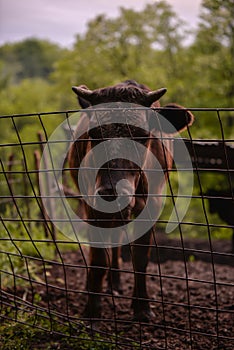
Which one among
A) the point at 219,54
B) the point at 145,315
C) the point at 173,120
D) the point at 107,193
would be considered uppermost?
the point at 219,54

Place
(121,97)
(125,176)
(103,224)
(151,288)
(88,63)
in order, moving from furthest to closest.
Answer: (88,63)
(151,288)
(103,224)
(121,97)
(125,176)

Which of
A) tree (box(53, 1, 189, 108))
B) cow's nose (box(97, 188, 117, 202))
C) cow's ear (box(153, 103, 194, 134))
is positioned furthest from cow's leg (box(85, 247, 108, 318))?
tree (box(53, 1, 189, 108))

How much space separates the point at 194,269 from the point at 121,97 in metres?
3.91

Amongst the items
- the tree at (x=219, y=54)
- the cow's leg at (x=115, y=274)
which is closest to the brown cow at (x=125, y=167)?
the cow's leg at (x=115, y=274)

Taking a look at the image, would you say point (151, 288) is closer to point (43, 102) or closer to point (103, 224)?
point (103, 224)

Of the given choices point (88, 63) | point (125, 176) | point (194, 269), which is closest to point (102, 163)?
point (125, 176)

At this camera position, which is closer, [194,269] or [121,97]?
[121,97]

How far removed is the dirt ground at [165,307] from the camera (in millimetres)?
3595

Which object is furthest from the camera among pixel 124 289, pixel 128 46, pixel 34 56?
pixel 34 56

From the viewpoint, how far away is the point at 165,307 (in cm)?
489

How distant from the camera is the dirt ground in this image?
359 centimetres

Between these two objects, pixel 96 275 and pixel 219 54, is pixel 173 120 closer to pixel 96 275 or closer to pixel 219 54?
pixel 96 275

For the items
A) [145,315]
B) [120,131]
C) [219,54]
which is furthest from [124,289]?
[219,54]

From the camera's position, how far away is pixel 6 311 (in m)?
4.52
